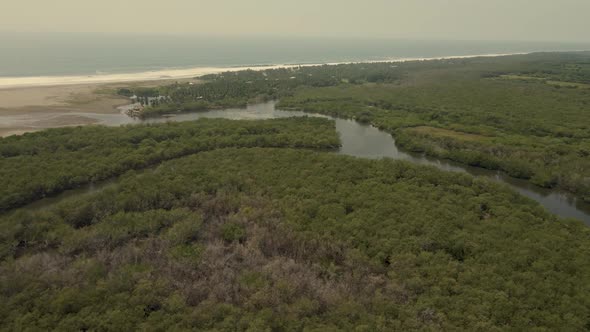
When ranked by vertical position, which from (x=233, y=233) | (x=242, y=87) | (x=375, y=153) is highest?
(x=242, y=87)

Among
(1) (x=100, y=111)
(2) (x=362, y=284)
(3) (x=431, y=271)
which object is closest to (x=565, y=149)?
(3) (x=431, y=271)

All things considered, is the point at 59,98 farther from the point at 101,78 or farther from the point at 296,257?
the point at 296,257

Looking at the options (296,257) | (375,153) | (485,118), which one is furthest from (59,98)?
(485,118)

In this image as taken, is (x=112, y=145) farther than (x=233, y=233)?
Yes

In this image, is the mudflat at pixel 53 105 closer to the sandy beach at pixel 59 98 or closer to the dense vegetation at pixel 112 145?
the sandy beach at pixel 59 98

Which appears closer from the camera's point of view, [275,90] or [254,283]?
[254,283]

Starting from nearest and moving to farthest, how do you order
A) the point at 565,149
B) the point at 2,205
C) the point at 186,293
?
the point at 186,293 < the point at 2,205 < the point at 565,149

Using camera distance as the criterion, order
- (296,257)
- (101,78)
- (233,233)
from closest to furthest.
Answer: (296,257), (233,233), (101,78)

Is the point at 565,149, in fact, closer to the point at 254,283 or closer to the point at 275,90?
the point at 254,283
